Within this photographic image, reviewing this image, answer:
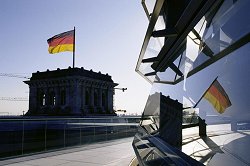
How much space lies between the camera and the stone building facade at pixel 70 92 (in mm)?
80562

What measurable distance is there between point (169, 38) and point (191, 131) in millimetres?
855

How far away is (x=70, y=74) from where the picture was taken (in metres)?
79.9

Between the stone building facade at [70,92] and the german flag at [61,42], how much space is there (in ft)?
100

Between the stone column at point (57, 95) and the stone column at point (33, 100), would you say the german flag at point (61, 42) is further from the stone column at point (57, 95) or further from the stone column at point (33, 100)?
the stone column at point (33, 100)

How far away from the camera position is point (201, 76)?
4.21 ft

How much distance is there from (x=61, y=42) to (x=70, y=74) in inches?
1295

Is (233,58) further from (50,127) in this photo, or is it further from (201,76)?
(50,127)

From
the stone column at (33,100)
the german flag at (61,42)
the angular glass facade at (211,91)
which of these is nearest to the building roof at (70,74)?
the stone column at (33,100)

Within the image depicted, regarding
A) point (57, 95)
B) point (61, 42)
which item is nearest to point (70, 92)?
point (57, 95)

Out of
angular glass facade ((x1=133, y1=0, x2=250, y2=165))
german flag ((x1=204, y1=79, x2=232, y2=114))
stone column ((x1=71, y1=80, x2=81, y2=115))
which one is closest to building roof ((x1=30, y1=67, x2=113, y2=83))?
stone column ((x1=71, y1=80, x2=81, y2=115))

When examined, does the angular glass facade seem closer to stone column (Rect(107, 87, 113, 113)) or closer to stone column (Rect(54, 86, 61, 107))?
stone column (Rect(54, 86, 61, 107))

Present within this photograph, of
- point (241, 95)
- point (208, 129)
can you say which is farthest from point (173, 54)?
point (241, 95)

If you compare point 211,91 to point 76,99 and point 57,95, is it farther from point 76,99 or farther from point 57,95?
point 57,95

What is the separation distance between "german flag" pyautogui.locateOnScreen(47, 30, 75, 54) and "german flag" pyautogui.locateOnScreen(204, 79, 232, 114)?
152ft
